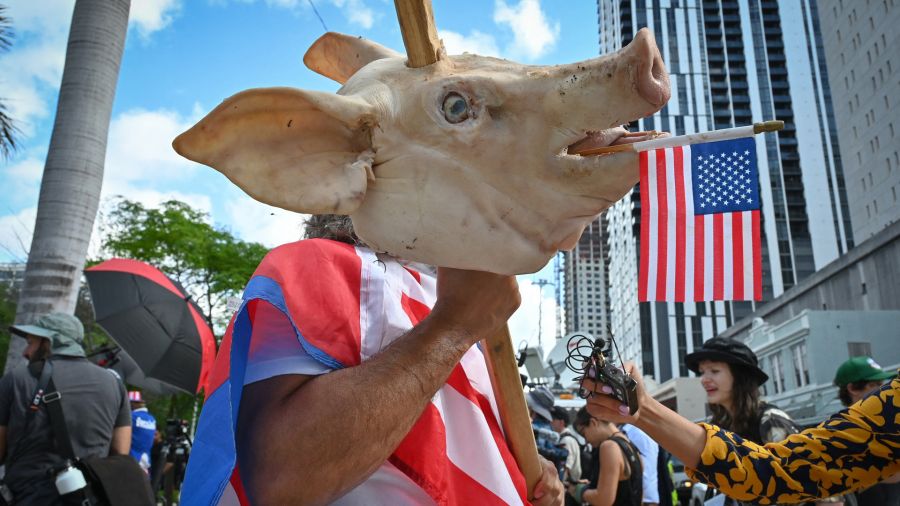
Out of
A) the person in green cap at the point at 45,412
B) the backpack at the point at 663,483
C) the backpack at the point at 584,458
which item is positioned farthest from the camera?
the backpack at the point at 584,458

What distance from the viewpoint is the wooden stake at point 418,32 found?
1.30 meters

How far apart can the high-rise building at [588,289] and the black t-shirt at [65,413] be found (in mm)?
108221

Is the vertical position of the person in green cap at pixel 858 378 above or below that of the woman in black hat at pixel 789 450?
above

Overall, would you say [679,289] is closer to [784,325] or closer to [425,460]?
[425,460]

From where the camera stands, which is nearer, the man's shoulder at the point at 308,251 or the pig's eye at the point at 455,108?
the pig's eye at the point at 455,108

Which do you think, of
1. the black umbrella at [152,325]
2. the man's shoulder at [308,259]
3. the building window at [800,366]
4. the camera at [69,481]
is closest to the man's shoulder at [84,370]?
the camera at [69,481]

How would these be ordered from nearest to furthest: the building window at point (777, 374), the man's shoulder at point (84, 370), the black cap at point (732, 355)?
Answer: the man's shoulder at point (84, 370)
the black cap at point (732, 355)
the building window at point (777, 374)

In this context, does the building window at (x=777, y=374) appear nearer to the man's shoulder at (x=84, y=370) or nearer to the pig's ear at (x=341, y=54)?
the man's shoulder at (x=84, y=370)

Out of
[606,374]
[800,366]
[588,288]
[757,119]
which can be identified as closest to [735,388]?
[606,374]

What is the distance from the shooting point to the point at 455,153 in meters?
1.30

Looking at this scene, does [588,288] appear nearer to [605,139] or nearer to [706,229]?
[706,229]

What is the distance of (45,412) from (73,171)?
3.32 metres

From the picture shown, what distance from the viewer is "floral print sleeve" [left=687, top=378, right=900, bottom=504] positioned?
206 cm

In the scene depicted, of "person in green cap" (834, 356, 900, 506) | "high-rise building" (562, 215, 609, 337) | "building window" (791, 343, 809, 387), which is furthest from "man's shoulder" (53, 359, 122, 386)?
"high-rise building" (562, 215, 609, 337)
